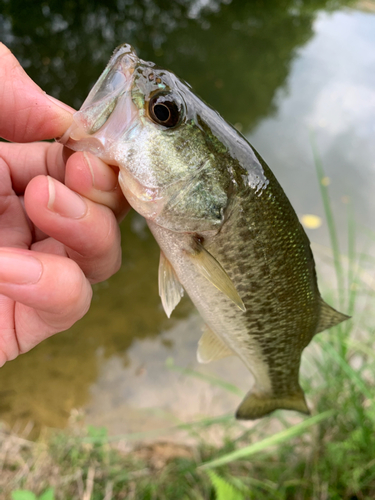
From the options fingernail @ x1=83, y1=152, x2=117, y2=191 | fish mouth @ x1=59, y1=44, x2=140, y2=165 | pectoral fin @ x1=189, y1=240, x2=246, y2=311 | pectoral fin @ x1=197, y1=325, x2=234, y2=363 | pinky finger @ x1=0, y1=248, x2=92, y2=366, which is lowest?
pectoral fin @ x1=197, y1=325, x2=234, y2=363

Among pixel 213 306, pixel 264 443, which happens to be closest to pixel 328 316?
pixel 213 306

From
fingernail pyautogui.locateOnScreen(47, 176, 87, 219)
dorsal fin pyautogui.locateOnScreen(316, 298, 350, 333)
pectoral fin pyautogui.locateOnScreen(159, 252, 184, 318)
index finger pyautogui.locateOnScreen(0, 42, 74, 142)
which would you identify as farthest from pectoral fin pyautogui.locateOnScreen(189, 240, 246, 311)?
index finger pyautogui.locateOnScreen(0, 42, 74, 142)

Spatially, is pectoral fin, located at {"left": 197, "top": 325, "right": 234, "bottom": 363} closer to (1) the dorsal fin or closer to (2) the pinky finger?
(1) the dorsal fin

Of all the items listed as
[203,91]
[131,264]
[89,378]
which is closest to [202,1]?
[203,91]

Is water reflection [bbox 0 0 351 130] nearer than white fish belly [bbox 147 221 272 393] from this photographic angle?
No

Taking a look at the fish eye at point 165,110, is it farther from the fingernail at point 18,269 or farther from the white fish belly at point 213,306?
the fingernail at point 18,269

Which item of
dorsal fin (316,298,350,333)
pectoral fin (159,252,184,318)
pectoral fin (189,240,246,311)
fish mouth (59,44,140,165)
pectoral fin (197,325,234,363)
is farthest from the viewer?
pectoral fin (197,325,234,363)
